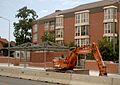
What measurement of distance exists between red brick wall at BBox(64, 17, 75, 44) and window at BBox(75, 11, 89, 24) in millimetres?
2018

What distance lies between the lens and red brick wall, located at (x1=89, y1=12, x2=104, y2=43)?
238 ft

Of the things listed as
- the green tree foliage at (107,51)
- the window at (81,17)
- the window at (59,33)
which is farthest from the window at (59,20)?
the green tree foliage at (107,51)

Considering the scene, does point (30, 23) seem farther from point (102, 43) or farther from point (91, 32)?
point (102, 43)

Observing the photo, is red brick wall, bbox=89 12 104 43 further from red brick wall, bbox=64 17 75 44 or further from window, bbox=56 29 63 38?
window, bbox=56 29 63 38

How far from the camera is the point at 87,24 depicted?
7631 cm

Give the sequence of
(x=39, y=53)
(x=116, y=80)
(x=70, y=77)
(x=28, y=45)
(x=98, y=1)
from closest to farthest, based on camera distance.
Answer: (x=116, y=80)
(x=70, y=77)
(x=28, y=45)
(x=39, y=53)
(x=98, y=1)

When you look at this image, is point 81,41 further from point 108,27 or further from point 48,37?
point 48,37

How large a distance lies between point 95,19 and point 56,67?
141ft

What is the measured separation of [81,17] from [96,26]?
586 cm

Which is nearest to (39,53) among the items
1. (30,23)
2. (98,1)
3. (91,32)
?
(91,32)

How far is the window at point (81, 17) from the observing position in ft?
252

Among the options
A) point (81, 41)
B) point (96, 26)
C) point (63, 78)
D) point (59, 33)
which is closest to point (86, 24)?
point (96, 26)

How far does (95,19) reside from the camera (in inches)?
2936

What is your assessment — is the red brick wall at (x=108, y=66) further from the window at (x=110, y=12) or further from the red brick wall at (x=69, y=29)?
the red brick wall at (x=69, y=29)
